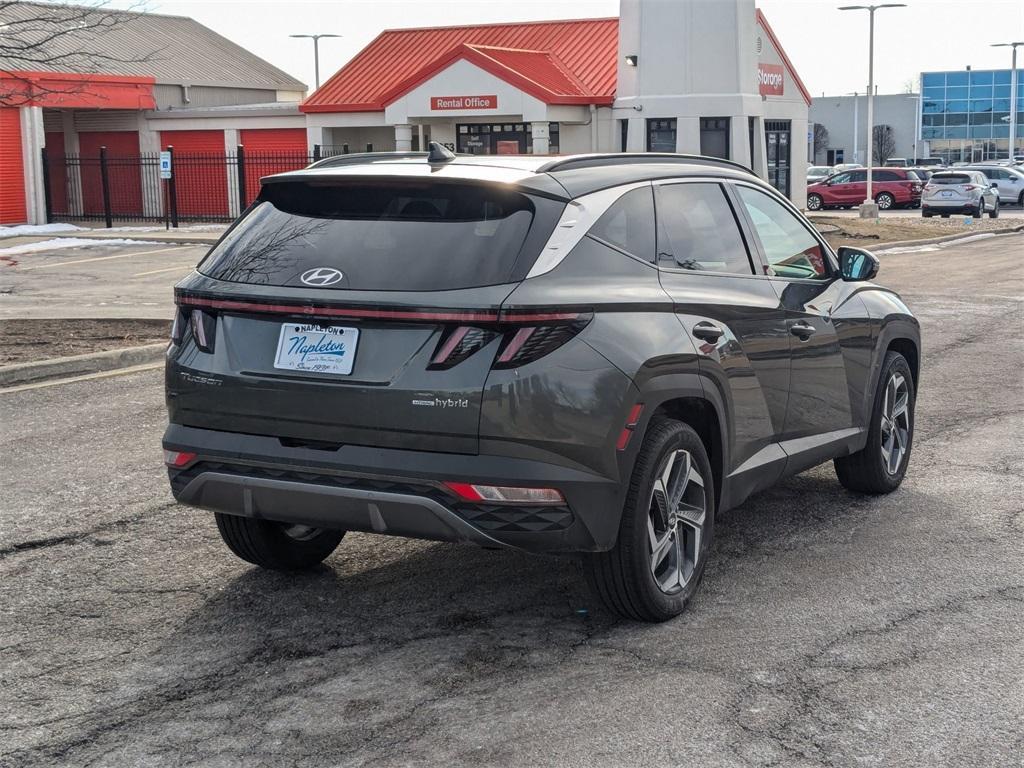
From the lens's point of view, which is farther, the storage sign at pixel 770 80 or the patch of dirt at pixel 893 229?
the storage sign at pixel 770 80

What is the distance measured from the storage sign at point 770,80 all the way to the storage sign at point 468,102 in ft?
32.9

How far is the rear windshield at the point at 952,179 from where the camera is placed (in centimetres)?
4491

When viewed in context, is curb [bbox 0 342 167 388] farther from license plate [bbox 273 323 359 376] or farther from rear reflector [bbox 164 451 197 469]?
license plate [bbox 273 323 359 376]

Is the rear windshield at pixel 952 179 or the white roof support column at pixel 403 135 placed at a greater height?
the white roof support column at pixel 403 135

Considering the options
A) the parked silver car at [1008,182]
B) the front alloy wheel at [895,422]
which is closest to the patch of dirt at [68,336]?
the front alloy wheel at [895,422]

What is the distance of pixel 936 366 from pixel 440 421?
27.5 feet

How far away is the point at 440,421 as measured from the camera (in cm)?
458

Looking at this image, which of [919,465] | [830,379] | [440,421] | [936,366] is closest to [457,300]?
[440,421]

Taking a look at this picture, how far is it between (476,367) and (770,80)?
4539 cm

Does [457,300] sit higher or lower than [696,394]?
higher

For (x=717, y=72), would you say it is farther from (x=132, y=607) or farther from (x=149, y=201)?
(x=132, y=607)

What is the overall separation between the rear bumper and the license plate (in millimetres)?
277

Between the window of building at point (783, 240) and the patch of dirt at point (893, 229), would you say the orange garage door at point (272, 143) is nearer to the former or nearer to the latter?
the patch of dirt at point (893, 229)

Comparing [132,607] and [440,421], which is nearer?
[440,421]
